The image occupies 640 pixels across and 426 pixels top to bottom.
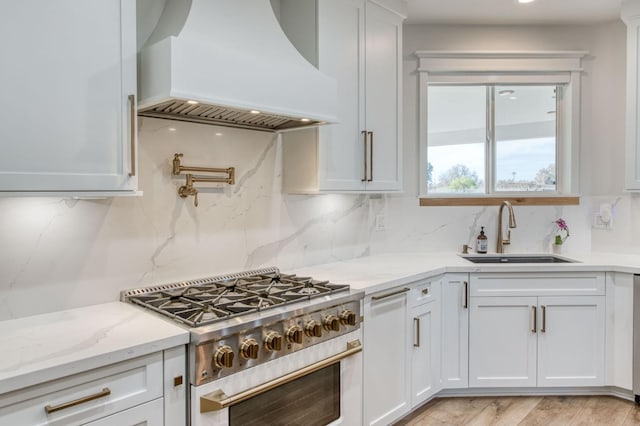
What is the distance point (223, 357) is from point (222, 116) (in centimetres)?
117

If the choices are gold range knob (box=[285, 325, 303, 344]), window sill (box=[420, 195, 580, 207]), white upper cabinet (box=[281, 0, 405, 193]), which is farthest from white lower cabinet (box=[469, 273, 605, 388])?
gold range knob (box=[285, 325, 303, 344])

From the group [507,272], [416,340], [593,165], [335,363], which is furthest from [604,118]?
[335,363]

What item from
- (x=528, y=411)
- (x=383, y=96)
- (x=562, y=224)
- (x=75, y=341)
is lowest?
(x=528, y=411)

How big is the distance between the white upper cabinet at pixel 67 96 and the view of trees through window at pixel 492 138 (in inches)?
98.5

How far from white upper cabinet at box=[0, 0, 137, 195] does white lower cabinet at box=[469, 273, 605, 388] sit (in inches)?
88.6

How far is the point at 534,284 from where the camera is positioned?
295 centimetres

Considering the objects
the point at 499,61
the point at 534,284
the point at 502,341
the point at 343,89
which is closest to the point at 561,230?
the point at 534,284

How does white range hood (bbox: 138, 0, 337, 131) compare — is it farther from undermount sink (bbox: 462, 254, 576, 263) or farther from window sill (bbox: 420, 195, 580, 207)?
undermount sink (bbox: 462, 254, 576, 263)

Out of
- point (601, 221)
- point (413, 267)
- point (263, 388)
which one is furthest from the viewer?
point (601, 221)

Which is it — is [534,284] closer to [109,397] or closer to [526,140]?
[526,140]

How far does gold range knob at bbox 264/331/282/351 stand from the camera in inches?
68.9

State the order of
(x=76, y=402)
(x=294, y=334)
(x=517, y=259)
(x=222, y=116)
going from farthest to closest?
(x=517, y=259) < (x=222, y=116) < (x=294, y=334) < (x=76, y=402)

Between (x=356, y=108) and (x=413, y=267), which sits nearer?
(x=356, y=108)

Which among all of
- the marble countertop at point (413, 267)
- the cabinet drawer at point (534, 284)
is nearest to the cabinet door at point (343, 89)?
the marble countertop at point (413, 267)
